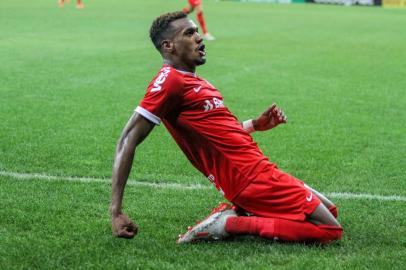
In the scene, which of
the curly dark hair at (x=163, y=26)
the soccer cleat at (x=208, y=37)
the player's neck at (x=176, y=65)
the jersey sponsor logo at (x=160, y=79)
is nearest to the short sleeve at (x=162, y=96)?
the jersey sponsor logo at (x=160, y=79)

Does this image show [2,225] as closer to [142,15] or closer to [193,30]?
[193,30]

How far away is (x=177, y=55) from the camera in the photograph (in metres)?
4.80

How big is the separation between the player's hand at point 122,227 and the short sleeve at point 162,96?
0.60m

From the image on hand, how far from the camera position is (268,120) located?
209 inches

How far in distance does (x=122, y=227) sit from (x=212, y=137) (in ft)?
2.94

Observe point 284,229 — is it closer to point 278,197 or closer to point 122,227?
point 278,197

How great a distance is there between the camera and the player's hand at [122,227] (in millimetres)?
4254

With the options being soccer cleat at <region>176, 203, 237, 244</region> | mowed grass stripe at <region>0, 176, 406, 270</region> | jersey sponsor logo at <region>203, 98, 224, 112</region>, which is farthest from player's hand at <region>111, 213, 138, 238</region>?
jersey sponsor logo at <region>203, 98, 224, 112</region>

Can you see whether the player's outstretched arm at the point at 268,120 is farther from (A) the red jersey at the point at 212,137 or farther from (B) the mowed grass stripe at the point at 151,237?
(B) the mowed grass stripe at the point at 151,237

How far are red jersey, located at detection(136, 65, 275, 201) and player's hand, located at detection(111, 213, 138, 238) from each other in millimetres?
756

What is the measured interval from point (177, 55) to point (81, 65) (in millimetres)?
10051

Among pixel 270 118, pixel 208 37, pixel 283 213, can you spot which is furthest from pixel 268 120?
pixel 208 37

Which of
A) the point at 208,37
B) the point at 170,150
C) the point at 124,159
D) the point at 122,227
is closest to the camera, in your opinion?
the point at 122,227

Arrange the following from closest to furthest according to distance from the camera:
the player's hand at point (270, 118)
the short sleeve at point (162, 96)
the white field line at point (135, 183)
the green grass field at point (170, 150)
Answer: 1. the short sleeve at point (162, 96)
2. the green grass field at point (170, 150)
3. the player's hand at point (270, 118)
4. the white field line at point (135, 183)
